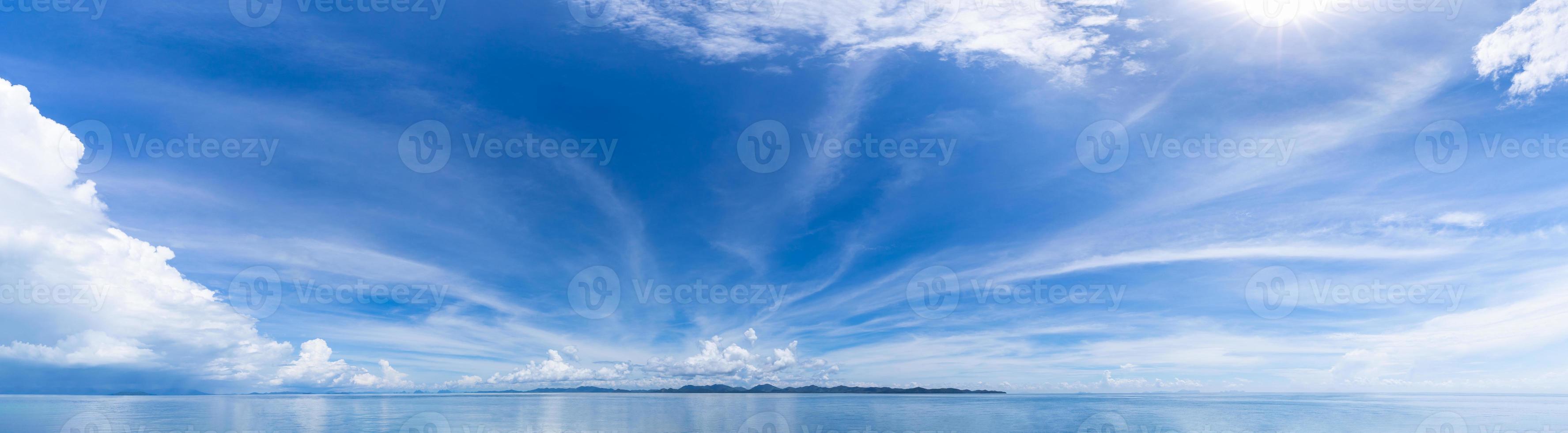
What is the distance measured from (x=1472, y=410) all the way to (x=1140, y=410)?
237ft

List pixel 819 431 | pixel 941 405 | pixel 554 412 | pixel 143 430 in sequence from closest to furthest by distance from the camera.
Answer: pixel 143 430 → pixel 819 431 → pixel 554 412 → pixel 941 405

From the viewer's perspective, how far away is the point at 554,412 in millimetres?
144000

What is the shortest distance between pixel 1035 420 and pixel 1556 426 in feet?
210

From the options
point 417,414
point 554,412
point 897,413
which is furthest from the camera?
point 554,412

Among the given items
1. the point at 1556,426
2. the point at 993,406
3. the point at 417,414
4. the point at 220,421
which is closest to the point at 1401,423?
the point at 1556,426

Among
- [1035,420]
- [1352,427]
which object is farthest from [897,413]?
[1352,427]

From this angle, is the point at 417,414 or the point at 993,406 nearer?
the point at 417,414

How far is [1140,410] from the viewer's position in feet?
443

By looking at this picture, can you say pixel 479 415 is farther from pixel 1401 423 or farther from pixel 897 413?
pixel 1401 423

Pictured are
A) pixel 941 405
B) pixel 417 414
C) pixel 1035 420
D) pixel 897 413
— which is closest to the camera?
pixel 1035 420

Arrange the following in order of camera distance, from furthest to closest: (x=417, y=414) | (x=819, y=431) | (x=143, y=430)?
(x=417, y=414) → (x=819, y=431) → (x=143, y=430)

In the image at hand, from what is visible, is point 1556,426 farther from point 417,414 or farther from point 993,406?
point 417,414

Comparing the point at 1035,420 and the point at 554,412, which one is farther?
the point at 554,412

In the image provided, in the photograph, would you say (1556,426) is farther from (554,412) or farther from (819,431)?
(554,412)
